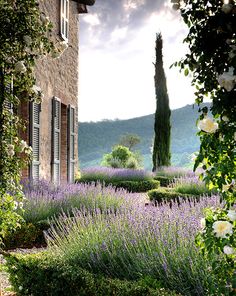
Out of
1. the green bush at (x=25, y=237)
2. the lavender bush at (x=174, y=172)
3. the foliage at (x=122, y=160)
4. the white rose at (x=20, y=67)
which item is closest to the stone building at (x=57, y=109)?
the green bush at (x=25, y=237)

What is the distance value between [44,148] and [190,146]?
3018 inches

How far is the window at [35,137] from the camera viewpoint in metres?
8.77

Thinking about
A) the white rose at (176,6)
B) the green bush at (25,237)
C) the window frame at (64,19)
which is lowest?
the green bush at (25,237)

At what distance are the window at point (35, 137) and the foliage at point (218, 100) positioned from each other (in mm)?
6329

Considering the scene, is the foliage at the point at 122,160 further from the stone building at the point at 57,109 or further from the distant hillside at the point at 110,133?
the distant hillside at the point at 110,133

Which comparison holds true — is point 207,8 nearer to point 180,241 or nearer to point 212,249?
point 212,249

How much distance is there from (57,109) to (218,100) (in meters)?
8.31

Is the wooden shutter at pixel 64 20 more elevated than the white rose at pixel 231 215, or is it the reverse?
the wooden shutter at pixel 64 20

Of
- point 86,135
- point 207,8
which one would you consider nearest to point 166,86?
point 207,8

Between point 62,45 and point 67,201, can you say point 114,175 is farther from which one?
point 62,45

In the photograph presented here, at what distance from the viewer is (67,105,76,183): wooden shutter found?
38.4ft

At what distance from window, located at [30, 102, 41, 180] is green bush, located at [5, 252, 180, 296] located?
15.6 ft

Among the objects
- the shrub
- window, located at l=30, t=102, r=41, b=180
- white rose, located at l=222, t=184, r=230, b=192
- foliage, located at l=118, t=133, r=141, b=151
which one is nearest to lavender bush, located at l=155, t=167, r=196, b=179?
the shrub

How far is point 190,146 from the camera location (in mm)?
85125
